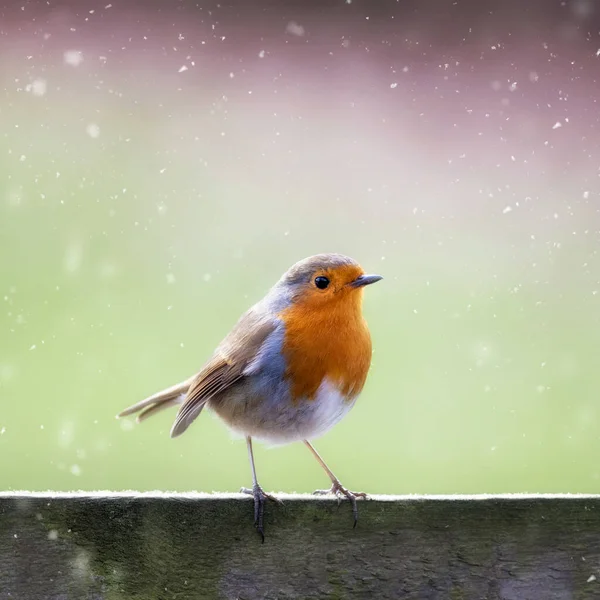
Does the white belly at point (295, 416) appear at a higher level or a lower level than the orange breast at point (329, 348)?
lower

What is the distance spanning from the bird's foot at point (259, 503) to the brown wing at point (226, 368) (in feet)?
1.91

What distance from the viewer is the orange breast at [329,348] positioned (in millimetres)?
2190

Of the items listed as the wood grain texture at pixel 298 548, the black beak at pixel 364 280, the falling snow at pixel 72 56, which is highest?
the falling snow at pixel 72 56

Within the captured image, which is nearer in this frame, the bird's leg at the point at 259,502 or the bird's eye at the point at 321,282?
the bird's leg at the point at 259,502

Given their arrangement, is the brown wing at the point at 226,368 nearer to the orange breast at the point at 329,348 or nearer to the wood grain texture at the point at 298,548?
the orange breast at the point at 329,348

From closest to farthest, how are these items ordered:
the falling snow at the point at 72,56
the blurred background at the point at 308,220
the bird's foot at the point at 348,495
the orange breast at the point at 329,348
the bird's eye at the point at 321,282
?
the bird's foot at the point at 348,495 → the orange breast at the point at 329,348 → the bird's eye at the point at 321,282 → the blurred background at the point at 308,220 → the falling snow at the point at 72,56

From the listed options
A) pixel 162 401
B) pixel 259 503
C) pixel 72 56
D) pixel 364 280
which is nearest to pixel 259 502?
pixel 259 503

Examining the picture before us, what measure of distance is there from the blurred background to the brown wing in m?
0.82

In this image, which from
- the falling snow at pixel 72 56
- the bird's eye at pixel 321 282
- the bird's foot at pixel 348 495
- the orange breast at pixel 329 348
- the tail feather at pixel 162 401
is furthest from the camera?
the falling snow at pixel 72 56

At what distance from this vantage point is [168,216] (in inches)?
186

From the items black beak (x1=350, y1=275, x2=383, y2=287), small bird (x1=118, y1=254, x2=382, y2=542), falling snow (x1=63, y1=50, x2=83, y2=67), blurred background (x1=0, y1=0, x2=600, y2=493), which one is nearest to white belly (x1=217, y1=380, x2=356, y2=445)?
small bird (x1=118, y1=254, x2=382, y2=542)

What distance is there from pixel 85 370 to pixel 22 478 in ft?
2.07

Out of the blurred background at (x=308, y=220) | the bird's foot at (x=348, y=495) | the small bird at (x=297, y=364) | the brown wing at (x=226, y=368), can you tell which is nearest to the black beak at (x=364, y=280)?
the small bird at (x=297, y=364)

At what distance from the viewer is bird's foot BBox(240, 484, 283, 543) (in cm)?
169
